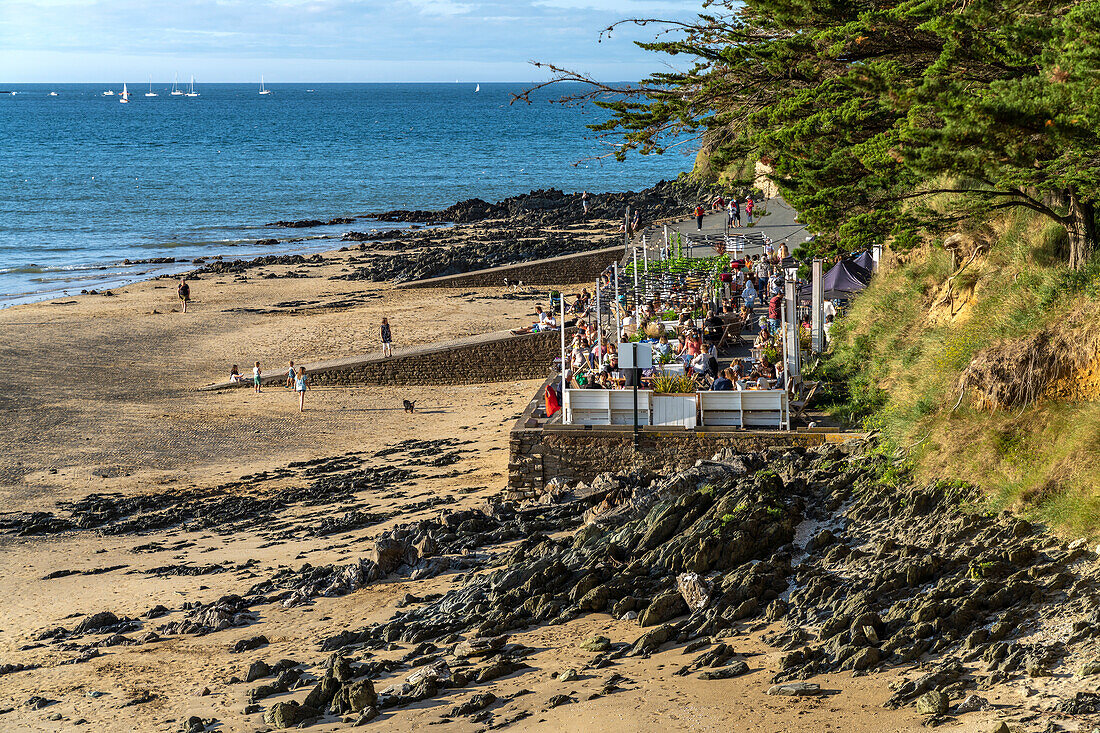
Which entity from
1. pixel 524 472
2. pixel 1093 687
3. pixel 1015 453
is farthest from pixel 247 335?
pixel 1093 687

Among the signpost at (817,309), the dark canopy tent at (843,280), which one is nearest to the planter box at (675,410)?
the signpost at (817,309)

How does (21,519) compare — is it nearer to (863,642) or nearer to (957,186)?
(863,642)

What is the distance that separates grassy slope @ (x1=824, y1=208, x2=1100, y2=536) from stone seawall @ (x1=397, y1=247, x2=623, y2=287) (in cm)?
1998

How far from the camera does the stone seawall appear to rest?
36656mm

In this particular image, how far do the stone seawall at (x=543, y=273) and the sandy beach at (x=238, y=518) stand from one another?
3.34 metres

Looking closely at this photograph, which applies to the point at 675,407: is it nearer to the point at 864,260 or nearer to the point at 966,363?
the point at 966,363

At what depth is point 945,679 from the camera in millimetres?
7734

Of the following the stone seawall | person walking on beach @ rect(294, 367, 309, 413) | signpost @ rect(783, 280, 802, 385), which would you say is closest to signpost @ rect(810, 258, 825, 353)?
signpost @ rect(783, 280, 802, 385)

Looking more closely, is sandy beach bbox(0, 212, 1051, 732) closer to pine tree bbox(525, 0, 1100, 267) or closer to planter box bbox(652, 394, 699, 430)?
planter box bbox(652, 394, 699, 430)

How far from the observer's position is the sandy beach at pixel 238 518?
28.2ft

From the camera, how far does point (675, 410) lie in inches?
577

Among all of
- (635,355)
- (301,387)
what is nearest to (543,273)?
(301,387)

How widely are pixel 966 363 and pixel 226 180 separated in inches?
3130

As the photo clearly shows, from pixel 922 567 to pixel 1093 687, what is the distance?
7.43 feet
